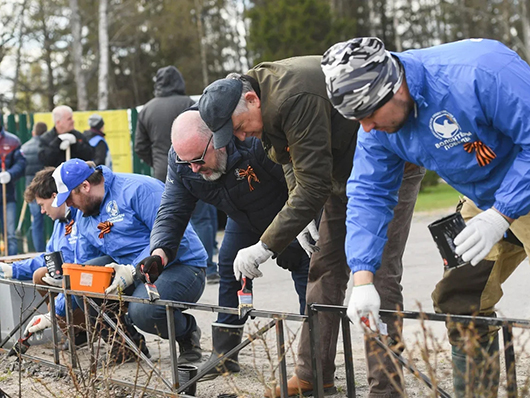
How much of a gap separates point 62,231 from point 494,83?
3574mm

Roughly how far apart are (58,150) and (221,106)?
6.07 m

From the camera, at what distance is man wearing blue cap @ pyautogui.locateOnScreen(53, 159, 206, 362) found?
466 centimetres

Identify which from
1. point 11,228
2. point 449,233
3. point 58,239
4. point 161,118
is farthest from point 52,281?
point 11,228

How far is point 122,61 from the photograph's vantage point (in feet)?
114

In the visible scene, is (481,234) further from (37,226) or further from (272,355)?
(37,226)

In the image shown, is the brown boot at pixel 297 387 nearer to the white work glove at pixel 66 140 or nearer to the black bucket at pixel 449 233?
the black bucket at pixel 449 233

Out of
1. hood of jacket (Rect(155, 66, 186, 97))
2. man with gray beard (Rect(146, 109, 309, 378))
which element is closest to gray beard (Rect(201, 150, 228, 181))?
man with gray beard (Rect(146, 109, 309, 378))

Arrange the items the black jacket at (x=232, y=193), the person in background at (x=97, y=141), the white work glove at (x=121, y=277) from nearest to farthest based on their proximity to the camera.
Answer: the black jacket at (x=232, y=193), the white work glove at (x=121, y=277), the person in background at (x=97, y=141)

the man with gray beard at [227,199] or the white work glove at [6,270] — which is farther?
the white work glove at [6,270]

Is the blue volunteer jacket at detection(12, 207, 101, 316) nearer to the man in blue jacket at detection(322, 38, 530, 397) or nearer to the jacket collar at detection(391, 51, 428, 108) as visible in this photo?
the man in blue jacket at detection(322, 38, 530, 397)

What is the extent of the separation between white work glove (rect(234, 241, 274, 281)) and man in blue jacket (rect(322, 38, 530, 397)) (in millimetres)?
539

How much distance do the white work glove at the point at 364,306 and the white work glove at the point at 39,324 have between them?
2.86 m

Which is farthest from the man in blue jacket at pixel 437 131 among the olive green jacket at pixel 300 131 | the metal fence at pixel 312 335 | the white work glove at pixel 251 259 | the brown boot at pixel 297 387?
the brown boot at pixel 297 387

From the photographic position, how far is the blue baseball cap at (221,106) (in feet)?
10.7
